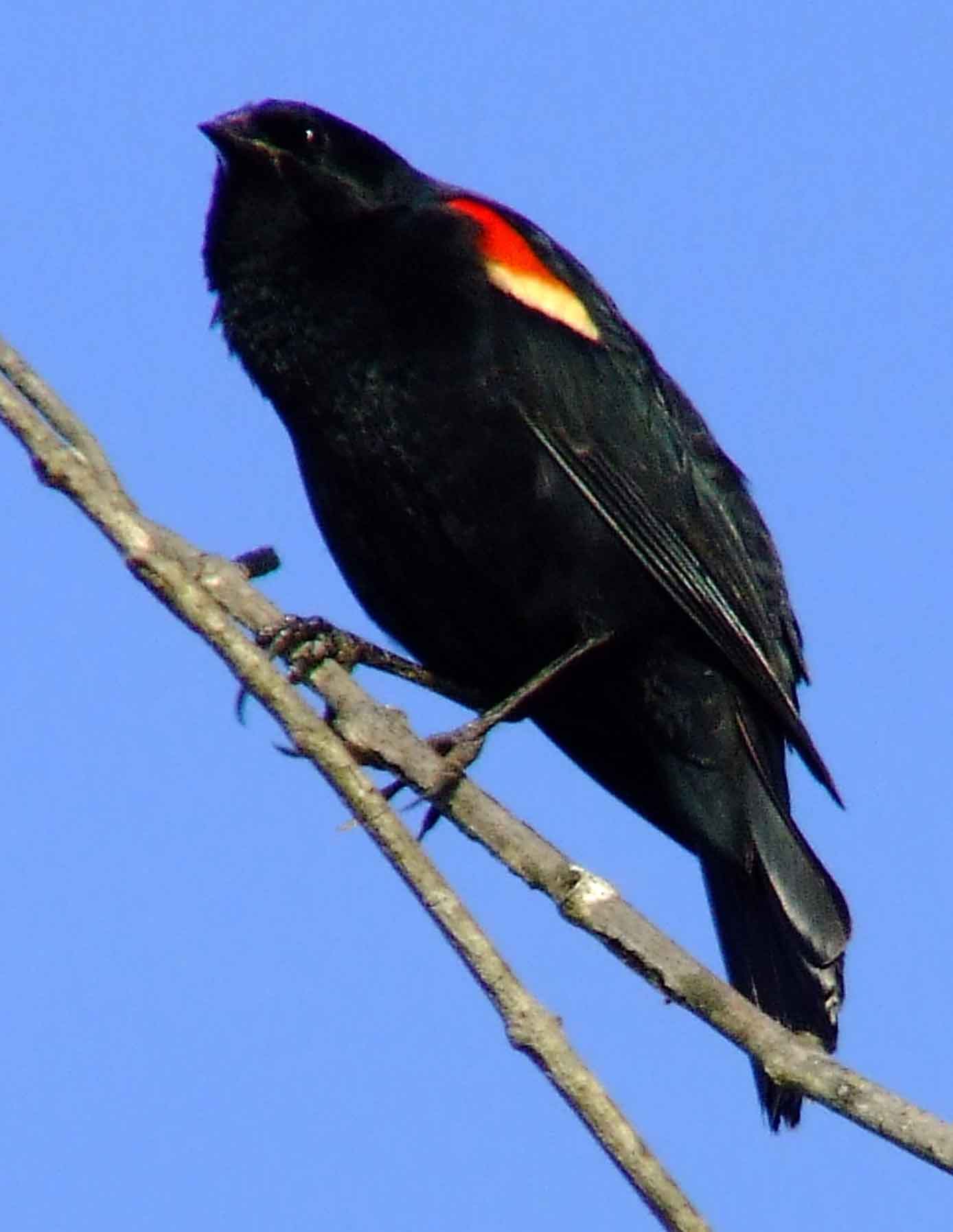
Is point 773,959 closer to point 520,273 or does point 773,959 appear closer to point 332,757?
point 520,273

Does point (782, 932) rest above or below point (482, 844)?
above

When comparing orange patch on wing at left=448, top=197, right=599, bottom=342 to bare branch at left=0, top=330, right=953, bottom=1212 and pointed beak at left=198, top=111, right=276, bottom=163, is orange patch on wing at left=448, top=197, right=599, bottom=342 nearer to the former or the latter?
pointed beak at left=198, top=111, right=276, bottom=163

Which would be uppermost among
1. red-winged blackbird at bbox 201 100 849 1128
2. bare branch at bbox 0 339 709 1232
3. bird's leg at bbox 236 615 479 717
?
red-winged blackbird at bbox 201 100 849 1128

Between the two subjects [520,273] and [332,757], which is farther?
[520,273]

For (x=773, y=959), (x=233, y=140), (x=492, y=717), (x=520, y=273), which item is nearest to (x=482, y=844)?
(x=492, y=717)

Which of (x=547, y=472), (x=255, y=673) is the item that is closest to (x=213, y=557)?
(x=255, y=673)

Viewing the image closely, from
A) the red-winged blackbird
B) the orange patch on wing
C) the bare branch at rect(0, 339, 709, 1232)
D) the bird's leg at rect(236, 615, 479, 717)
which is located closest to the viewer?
the bare branch at rect(0, 339, 709, 1232)

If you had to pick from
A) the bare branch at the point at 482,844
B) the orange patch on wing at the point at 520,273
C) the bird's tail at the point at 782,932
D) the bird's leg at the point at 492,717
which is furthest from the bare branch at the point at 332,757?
the bird's tail at the point at 782,932

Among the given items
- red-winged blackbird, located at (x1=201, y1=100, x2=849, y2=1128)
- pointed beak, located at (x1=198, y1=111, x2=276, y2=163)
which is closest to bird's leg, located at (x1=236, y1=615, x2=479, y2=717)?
red-winged blackbird, located at (x1=201, y1=100, x2=849, y2=1128)
